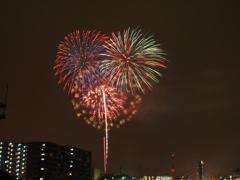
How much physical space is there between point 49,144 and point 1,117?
91294 mm

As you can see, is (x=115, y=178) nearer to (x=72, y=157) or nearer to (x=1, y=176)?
(x=72, y=157)

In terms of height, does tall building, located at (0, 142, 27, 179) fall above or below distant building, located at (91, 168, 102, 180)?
above

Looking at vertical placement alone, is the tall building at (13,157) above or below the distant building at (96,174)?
above

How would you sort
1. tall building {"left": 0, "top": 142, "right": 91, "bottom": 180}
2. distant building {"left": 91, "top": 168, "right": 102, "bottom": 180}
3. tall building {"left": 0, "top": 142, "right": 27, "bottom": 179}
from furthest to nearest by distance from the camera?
distant building {"left": 91, "top": 168, "right": 102, "bottom": 180} → tall building {"left": 0, "top": 142, "right": 27, "bottom": 179} → tall building {"left": 0, "top": 142, "right": 91, "bottom": 180}

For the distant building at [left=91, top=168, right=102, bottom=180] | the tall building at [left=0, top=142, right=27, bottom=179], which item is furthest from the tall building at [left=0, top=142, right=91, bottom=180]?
the distant building at [left=91, top=168, right=102, bottom=180]

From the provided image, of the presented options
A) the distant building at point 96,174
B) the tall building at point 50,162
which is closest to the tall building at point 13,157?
the tall building at point 50,162

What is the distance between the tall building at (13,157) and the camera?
126875 millimetres

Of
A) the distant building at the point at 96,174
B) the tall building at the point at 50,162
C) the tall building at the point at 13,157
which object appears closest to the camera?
the tall building at the point at 50,162

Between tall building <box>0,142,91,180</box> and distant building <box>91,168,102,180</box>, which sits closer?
tall building <box>0,142,91,180</box>

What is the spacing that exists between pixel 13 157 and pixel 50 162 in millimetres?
31693

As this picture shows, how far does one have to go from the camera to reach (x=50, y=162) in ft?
351

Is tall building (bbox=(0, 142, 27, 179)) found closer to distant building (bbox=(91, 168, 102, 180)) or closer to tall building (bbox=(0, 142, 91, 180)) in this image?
tall building (bbox=(0, 142, 91, 180))

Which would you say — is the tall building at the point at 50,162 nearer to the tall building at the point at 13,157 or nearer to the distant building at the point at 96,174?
the tall building at the point at 13,157

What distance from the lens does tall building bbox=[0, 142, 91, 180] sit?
106m
